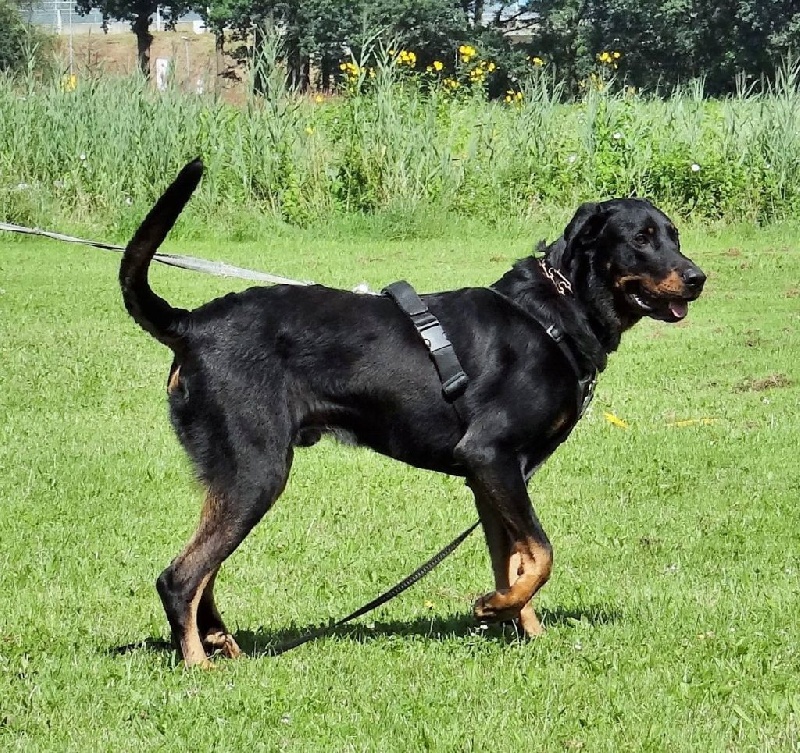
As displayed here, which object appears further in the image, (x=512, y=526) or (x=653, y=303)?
(x=653, y=303)

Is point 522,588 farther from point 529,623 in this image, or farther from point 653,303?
point 653,303

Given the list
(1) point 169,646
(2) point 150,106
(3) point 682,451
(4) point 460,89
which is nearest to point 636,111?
(4) point 460,89

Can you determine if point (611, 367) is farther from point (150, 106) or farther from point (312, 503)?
point (150, 106)

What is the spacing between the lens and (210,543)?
4.83 metres

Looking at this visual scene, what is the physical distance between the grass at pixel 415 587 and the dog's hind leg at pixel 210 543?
16 centimetres

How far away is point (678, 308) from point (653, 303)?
12 cm

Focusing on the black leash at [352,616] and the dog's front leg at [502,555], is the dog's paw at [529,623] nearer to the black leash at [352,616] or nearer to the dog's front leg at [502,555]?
the dog's front leg at [502,555]

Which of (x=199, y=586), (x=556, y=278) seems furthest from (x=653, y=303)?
(x=199, y=586)

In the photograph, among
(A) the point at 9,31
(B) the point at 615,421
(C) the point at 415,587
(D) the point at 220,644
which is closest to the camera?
(D) the point at 220,644

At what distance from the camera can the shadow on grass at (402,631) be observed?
16.9 ft

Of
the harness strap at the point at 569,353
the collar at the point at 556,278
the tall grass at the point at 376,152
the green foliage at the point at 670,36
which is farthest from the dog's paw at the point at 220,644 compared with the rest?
the green foliage at the point at 670,36

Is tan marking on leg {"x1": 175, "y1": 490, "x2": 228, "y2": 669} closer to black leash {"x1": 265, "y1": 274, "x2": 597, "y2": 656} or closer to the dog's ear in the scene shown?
black leash {"x1": 265, "y1": 274, "x2": 597, "y2": 656}

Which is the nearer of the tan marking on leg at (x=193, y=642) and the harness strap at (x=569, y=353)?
the tan marking on leg at (x=193, y=642)

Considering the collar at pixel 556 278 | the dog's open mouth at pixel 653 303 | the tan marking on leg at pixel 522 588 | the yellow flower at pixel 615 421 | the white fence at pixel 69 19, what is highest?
the white fence at pixel 69 19
